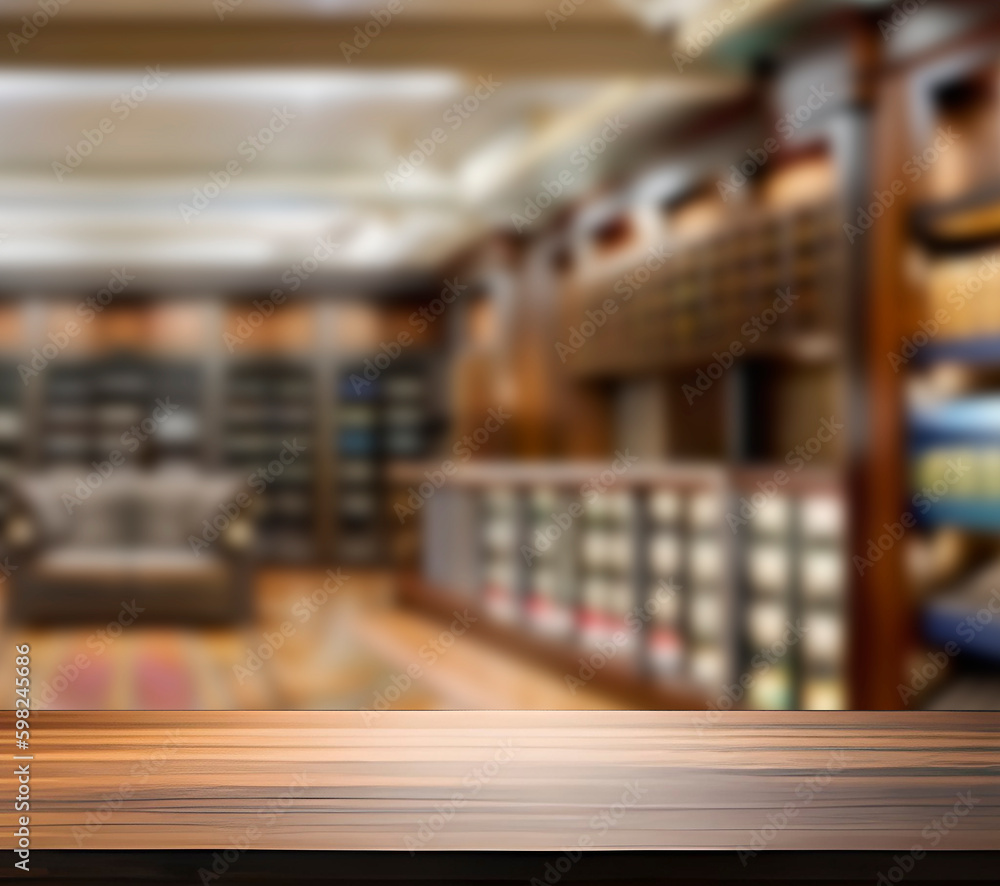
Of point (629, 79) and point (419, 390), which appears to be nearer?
point (629, 79)

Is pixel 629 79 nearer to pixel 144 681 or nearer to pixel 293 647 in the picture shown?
pixel 144 681

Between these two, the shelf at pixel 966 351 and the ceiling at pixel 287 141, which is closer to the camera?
the shelf at pixel 966 351

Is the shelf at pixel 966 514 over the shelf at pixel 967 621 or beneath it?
over

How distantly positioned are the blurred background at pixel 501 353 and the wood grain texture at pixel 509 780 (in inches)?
71.0

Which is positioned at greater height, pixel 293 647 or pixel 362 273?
pixel 362 273

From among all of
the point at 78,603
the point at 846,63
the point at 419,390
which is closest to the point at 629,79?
the point at 846,63

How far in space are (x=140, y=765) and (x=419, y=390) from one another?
336cm

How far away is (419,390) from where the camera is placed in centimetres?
401

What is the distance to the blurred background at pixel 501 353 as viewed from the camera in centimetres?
246

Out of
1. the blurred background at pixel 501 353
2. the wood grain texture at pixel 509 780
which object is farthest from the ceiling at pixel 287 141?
the wood grain texture at pixel 509 780

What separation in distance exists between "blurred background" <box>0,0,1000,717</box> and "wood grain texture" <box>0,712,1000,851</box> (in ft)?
5.92

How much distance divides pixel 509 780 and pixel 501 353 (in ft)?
12.0

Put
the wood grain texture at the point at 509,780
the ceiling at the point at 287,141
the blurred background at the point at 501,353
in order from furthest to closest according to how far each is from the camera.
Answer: the ceiling at the point at 287,141 < the blurred background at the point at 501,353 < the wood grain texture at the point at 509,780

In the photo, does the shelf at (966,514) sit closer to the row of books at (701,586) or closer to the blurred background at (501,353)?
the blurred background at (501,353)
